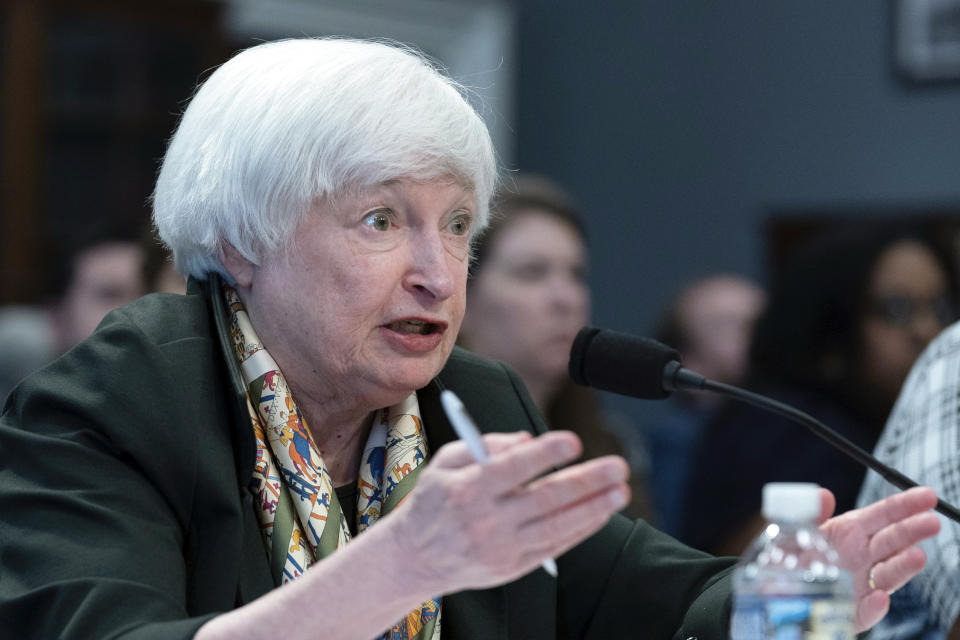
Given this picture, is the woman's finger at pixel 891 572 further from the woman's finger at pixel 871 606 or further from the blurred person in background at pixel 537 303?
the blurred person in background at pixel 537 303

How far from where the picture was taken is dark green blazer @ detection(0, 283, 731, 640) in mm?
1101

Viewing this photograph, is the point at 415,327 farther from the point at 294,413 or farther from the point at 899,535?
the point at 899,535

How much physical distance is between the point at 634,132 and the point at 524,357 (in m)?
3.15

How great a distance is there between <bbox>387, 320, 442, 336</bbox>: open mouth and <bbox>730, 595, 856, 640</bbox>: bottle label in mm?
475

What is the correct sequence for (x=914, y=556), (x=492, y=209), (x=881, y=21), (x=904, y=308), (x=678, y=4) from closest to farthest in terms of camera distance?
(x=914, y=556) < (x=492, y=209) < (x=904, y=308) < (x=881, y=21) < (x=678, y=4)

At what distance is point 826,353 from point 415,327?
1519 mm

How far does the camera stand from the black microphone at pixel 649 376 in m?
1.22

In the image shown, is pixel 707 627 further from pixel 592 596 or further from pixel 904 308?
pixel 904 308

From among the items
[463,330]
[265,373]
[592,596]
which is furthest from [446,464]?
[463,330]

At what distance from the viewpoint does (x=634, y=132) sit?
5.77 meters

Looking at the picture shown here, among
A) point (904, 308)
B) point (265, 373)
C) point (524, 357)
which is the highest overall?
point (265, 373)

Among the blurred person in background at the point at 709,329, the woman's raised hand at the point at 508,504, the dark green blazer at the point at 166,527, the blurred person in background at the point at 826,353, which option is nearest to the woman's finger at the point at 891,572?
the dark green blazer at the point at 166,527

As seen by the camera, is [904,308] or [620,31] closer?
[904,308]

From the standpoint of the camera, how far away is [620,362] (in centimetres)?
127
